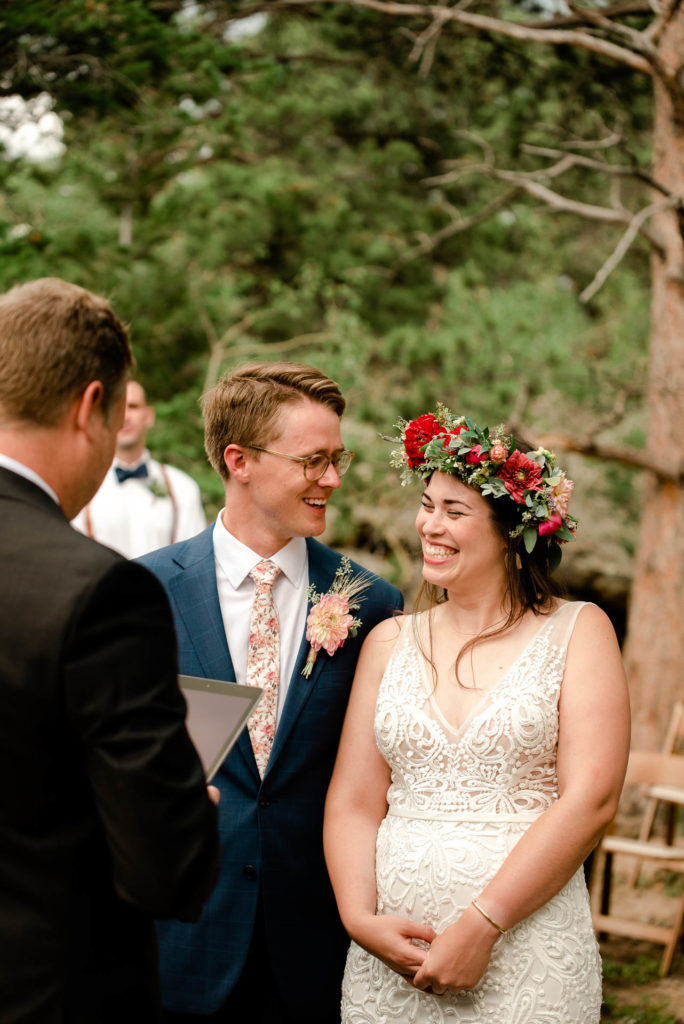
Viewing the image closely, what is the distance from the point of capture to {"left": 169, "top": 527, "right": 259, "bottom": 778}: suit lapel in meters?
2.72

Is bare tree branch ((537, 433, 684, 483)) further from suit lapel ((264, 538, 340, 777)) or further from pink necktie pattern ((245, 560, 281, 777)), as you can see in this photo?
pink necktie pattern ((245, 560, 281, 777))

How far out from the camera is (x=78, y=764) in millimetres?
1641

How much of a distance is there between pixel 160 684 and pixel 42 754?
0.71 ft

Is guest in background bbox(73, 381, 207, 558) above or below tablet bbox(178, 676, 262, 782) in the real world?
below

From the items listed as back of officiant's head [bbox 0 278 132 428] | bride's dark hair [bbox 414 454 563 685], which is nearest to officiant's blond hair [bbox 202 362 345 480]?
bride's dark hair [bbox 414 454 563 685]

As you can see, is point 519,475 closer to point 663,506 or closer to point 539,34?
point 663,506

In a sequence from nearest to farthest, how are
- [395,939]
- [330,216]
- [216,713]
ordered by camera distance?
[216,713]
[395,939]
[330,216]

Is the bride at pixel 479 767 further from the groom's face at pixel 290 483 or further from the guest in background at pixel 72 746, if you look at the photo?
the guest in background at pixel 72 746

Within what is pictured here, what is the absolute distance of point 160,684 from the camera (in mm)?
1607

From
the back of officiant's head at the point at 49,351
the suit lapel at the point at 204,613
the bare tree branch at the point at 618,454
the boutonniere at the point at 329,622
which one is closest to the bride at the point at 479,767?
the boutonniere at the point at 329,622

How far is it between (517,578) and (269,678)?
2.58 ft

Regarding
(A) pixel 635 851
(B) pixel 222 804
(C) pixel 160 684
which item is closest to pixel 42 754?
(C) pixel 160 684

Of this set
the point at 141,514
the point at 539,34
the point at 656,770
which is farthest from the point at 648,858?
the point at 539,34

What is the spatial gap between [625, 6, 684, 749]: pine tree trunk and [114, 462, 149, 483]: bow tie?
374cm
